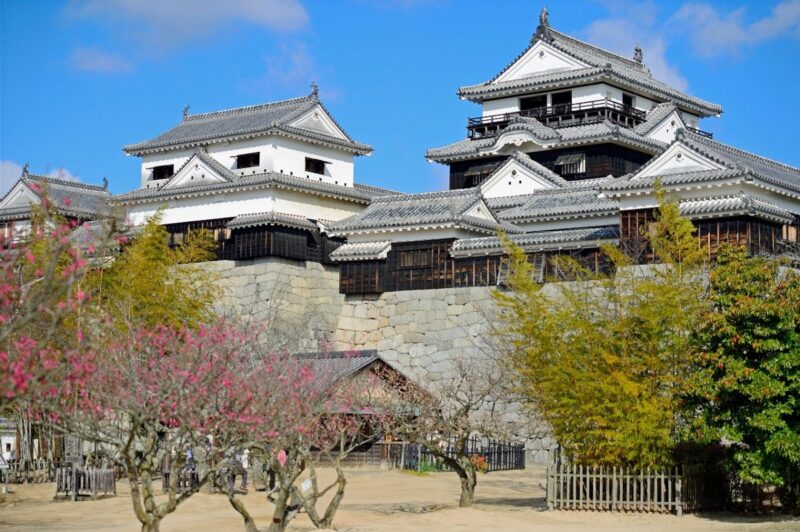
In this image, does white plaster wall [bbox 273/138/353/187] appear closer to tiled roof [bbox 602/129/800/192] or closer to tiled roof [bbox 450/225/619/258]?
tiled roof [bbox 450/225/619/258]

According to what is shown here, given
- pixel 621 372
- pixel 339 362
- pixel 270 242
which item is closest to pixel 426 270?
pixel 270 242

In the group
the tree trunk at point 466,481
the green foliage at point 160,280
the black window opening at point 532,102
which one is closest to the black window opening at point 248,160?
the green foliage at point 160,280

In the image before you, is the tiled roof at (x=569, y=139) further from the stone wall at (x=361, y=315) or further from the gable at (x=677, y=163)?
the gable at (x=677, y=163)

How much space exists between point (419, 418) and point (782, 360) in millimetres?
8132

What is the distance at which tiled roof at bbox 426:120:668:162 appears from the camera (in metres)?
41.2

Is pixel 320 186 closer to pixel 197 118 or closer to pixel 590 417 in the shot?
pixel 197 118

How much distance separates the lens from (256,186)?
38719 millimetres

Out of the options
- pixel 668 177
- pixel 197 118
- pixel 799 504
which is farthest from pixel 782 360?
pixel 197 118

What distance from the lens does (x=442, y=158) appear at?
44.8 m

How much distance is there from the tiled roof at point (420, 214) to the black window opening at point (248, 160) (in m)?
4.35

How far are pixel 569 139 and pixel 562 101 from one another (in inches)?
158

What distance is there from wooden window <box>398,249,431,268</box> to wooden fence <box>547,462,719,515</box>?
1451cm

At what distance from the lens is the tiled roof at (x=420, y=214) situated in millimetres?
35688

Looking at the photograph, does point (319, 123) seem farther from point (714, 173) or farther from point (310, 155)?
point (714, 173)
